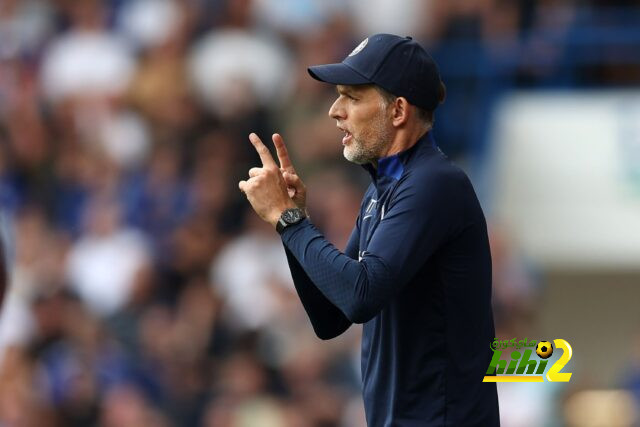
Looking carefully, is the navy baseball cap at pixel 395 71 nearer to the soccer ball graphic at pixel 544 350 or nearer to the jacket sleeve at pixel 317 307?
the jacket sleeve at pixel 317 307

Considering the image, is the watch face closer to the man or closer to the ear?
the man

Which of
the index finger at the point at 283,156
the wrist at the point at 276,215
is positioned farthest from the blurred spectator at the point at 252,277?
the wrist at the point at 276,215

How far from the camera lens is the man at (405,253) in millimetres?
3619

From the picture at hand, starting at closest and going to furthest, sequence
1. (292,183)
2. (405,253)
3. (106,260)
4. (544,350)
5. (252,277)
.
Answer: (405,253), (292,183), (544,350), (252,277), (106,260)

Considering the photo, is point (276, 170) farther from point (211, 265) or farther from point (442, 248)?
point (211, 265)

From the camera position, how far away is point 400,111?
384cm

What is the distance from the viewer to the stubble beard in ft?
12.6

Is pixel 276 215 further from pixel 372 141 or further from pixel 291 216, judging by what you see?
pixel 372 141

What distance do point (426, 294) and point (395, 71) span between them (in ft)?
2.03

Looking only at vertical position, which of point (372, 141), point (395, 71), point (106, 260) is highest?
point (395, 71)

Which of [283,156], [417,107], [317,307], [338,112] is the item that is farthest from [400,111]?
[317,307]

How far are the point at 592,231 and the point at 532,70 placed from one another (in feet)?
4.63

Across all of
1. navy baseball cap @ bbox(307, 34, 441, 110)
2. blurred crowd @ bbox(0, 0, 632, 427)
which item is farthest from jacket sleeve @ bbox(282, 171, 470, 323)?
blurred crowd @ bbox(0, 0, 632, 427)

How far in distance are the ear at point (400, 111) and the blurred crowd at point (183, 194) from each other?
500cm
